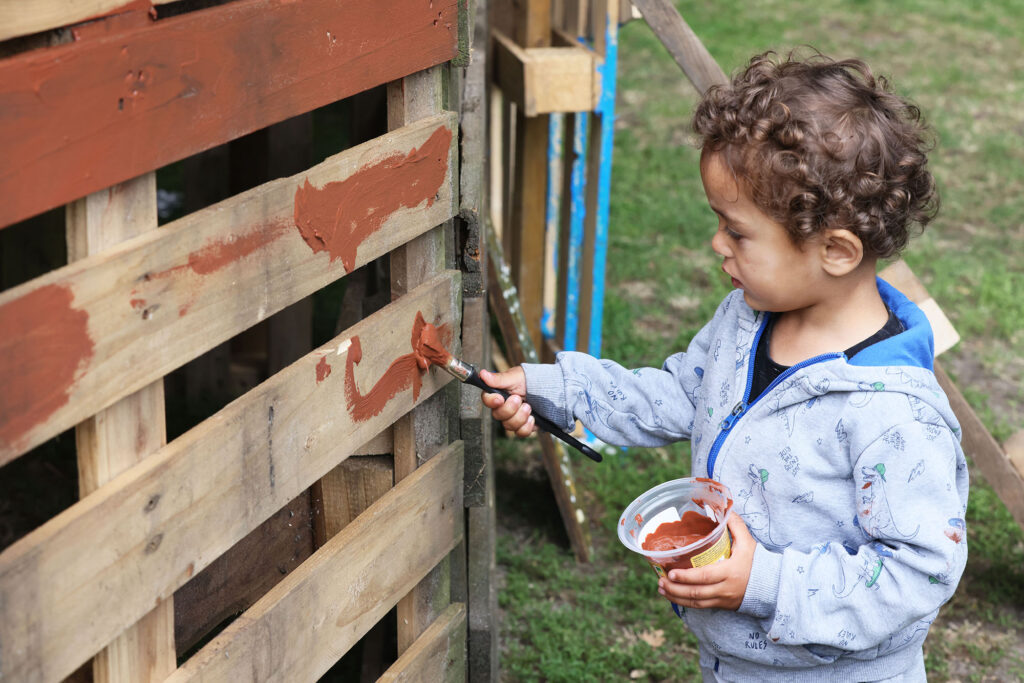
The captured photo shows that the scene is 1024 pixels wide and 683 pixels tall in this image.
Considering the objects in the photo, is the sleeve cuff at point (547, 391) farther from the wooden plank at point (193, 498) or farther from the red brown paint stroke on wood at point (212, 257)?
the red brown paint stroke on wood at point (212, 257)

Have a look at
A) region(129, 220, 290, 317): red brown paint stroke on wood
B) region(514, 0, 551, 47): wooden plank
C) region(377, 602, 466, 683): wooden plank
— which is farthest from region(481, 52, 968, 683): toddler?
region(514, 0, 551, 47): wooden plank

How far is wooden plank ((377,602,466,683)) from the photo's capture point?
7.17 ft

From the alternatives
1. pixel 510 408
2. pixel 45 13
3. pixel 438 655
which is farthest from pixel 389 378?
pixel 45 13

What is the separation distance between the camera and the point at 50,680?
4.15 feet

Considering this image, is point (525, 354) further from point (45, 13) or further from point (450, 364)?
point (45, 13)

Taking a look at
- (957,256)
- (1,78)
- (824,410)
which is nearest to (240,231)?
(1,78)

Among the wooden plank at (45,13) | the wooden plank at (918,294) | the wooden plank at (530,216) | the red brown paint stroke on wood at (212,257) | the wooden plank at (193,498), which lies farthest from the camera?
the wooden plank at (530,216)

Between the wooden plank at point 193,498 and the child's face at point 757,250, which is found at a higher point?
the child's face at point 757,250

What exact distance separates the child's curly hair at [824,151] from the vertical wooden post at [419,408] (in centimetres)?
50

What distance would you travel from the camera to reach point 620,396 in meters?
2.26

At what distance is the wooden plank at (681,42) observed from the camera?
9.86ft

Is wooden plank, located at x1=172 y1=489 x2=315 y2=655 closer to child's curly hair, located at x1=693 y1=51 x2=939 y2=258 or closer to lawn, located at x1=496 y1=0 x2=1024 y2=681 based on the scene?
child's curly hair, located at x1=693 y1=51 x2=939 y2=258

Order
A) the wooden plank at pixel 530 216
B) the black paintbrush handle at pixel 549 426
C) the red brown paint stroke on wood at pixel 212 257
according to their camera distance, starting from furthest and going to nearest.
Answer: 1. the wooden plank at pixel 530 216
2. the black paintbrush handle at pixel 549 426
3. the red brown paint stroke on wood at pixel 212 257

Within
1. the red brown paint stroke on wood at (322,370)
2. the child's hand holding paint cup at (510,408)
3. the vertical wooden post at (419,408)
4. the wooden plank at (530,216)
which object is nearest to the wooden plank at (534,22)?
the wooden plank at (530,216)
